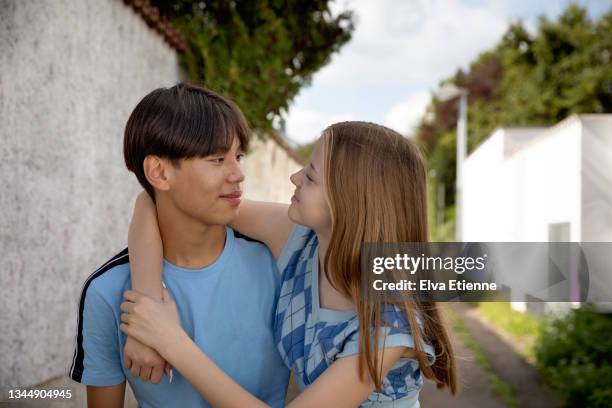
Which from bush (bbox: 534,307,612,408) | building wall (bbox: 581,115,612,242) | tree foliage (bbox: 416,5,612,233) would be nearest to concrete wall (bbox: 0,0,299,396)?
bush (bbox: 534,307,612,408)

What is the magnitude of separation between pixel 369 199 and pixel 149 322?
0.77m

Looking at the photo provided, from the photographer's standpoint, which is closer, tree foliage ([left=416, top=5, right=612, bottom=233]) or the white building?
the white building

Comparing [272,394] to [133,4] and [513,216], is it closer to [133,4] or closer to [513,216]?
[133,4]

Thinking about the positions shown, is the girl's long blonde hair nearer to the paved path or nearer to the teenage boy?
the teenage boy

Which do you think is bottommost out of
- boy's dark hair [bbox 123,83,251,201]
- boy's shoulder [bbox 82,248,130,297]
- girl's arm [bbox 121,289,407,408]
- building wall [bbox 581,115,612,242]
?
girl's arm [bbox 121,289,407,408]

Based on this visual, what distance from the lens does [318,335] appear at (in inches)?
81.7

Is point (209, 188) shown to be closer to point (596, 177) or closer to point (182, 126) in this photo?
point (182, 126)

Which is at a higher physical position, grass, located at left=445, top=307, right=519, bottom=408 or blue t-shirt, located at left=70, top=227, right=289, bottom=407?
blue t-shirt, located at left=70, top=227, right=289, bottom=407

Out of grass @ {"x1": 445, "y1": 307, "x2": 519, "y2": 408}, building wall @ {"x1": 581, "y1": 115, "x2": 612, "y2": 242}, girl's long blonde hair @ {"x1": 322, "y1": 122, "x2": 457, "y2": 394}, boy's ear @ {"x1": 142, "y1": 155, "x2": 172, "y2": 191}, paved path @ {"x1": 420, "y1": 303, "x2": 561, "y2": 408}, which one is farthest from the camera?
building wall @ {"x1": 581, "y1": 115, "x2": 612, "y2": 242}

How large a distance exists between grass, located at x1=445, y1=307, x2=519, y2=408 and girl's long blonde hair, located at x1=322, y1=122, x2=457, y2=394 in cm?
490

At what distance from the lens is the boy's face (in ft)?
7.52

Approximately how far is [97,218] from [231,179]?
2.99 m

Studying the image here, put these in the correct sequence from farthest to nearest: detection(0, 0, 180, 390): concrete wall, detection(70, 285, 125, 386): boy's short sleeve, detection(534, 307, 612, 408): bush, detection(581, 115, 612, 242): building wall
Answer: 1. detection(581, 115, 612, 242): building wall
2. detection(534, 307, 612, 408): bush
3. detection(0, 0, 180, 390): concrete wall
4. detection(70, 285, 125, 386): boy's short sleeve

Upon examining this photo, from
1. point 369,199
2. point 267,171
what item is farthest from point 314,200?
point 267,171
